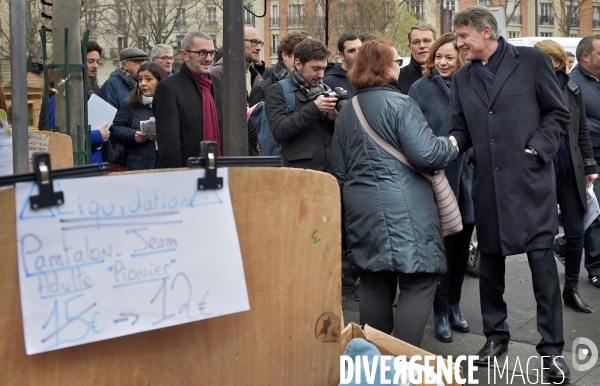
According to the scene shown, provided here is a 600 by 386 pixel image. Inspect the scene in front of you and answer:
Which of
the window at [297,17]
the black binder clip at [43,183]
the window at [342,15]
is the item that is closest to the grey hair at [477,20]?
the black binder clip at [43,183]

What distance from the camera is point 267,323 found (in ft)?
8.01

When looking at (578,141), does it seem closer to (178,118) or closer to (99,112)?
(178,118)

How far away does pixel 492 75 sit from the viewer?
4.38 metres

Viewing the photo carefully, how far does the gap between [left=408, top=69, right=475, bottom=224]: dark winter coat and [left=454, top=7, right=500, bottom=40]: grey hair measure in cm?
77

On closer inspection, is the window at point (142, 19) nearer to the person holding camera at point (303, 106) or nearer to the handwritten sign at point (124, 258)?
the person holding camera at point (303, 106)

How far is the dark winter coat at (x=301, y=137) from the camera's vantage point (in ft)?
17.7

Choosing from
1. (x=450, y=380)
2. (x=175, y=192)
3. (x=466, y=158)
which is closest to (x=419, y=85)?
(x=466, y=158)

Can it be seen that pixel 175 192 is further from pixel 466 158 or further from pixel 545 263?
pixel 466 158

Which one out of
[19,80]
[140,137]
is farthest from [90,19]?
[19,80]

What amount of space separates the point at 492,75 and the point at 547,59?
0.30 meters

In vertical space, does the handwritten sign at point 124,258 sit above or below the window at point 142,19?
below

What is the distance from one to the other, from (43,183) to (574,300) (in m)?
4.62

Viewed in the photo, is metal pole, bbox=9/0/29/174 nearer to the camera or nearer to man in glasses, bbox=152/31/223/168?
man in glasses, bbox=152/31/223/168

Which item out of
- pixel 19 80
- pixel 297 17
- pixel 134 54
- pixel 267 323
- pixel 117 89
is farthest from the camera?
pixel 297 17
